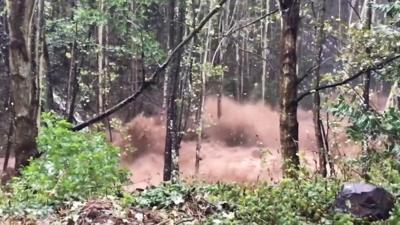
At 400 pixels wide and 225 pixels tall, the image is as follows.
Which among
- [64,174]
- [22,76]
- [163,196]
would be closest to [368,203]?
[163,196]

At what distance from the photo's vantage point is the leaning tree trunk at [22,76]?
732 centimetres

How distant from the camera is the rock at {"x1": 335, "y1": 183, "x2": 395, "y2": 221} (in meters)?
4.98

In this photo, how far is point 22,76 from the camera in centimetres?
734

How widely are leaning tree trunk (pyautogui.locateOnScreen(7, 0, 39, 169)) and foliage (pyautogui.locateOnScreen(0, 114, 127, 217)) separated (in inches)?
61.6

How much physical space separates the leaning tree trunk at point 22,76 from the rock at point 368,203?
14.1 ft

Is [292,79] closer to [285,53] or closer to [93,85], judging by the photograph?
[285,53]

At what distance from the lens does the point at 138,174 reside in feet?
63.8

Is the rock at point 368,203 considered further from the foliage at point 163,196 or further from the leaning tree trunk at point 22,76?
the leaning tree trunk at point 22,76

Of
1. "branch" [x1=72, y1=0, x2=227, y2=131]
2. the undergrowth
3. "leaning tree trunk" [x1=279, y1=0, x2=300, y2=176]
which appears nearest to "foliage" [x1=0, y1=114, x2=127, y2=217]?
the undergrowth

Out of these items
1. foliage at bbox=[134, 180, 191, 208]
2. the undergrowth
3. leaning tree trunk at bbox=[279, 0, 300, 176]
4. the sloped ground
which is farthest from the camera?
leaning tree trunk at bbox=[279, 0, 300, 176]

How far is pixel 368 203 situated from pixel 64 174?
297cm

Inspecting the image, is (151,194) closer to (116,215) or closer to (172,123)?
(116,215)

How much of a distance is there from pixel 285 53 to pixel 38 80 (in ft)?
11.6

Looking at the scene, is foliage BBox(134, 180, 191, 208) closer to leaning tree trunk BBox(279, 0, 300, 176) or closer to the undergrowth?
the undergrowth
